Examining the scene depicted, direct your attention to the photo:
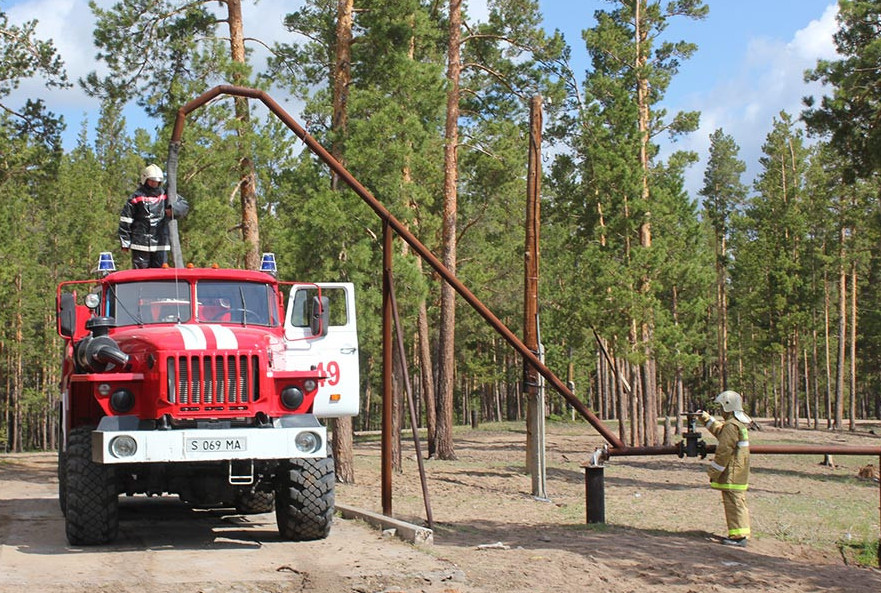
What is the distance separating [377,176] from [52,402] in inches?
1699

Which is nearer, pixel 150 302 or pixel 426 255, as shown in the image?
pixel 150 302

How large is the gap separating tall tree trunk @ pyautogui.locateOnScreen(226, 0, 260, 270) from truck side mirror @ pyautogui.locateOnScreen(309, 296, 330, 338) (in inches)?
376

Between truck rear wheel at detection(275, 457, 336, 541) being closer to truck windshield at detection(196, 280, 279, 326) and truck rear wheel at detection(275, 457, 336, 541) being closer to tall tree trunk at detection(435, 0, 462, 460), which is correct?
truck windshield at detection(196, 280, 279, 326)

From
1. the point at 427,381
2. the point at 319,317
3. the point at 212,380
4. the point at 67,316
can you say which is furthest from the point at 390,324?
the point at 427,381

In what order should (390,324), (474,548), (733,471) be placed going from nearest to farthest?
(474,548) → (733,471) → (390,324)

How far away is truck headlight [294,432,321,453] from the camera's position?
9.75 metres

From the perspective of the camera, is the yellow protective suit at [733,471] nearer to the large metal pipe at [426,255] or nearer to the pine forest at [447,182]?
the large metal pipe at [426,255]

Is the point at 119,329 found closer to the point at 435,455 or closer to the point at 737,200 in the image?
the point at 435,455

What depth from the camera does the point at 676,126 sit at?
35531mm

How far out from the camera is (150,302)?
1112cm

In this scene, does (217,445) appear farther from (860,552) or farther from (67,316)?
(860,552)

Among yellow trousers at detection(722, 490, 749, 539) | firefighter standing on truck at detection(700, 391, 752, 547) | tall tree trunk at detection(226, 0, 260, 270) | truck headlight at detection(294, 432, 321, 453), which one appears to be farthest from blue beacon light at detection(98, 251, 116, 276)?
tall tree trunk at detection(226, 0, 260, 270)

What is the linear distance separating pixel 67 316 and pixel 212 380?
216cm

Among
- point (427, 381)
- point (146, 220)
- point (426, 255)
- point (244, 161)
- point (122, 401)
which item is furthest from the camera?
point (427, 381)
